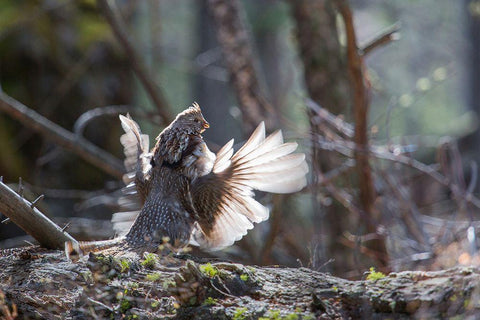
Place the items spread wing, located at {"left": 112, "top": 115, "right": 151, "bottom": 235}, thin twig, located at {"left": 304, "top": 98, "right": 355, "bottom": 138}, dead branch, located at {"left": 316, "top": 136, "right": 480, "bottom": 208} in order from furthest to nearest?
thin twig, located at {"left": 304, "top": 98, "right": 355, "bottom": 138}, dead branch, located at {"left": 316, "top": 136, "right": 480, "bottom": 208}, spread wing, located at {"left": 112, "top": 115, "right": 151, "bottom": 235}

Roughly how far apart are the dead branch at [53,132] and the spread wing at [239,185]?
2.51 meters

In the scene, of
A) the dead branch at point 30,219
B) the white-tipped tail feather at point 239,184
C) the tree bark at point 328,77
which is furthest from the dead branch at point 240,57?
Result: the dead branch at point 30,219

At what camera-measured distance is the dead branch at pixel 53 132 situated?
5.78 metres

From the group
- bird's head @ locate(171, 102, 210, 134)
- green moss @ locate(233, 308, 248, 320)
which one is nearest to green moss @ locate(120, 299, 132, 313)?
green moss @ locate(233, 308, 248, 320)

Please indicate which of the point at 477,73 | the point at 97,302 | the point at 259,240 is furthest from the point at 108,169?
the point at 477,73

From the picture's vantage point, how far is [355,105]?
5.17 m

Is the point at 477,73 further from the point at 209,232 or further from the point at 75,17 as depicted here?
the point at 209,232

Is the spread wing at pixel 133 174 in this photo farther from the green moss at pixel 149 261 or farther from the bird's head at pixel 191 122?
the green moss at pixel 149 261

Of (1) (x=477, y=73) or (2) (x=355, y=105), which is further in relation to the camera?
(1) (x=477, y=73)

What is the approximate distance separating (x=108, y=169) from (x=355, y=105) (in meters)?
2.78

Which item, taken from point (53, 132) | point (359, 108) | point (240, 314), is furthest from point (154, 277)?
point (53, 132)

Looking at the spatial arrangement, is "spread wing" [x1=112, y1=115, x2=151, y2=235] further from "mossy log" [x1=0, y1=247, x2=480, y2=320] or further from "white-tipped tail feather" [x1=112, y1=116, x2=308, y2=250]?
"mossy log" [x1=0, y1=247, x2=480, y2=320]

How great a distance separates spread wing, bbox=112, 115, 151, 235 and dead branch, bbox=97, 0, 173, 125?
1869mm

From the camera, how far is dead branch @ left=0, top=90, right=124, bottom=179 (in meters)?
5.78
